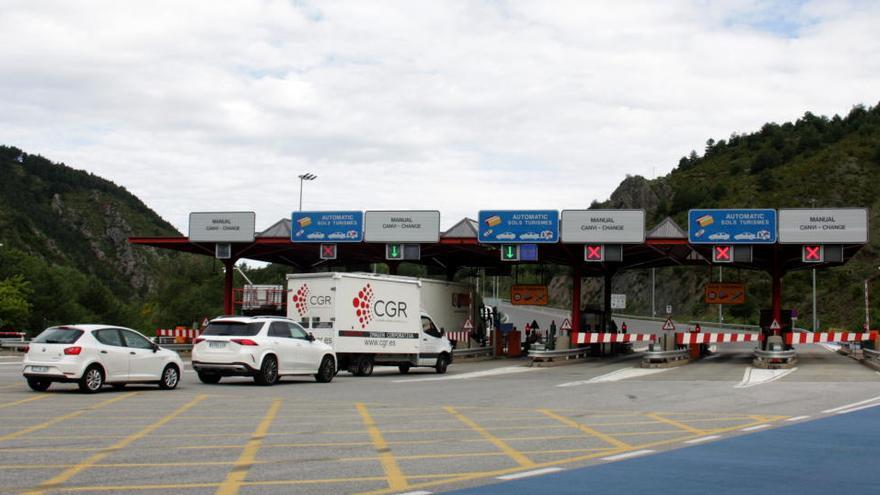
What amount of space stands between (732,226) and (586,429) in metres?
25.2

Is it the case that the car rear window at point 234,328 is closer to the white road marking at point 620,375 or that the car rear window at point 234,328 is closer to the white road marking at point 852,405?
the white road marking at point 620,375

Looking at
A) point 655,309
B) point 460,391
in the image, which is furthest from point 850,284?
point 460,391

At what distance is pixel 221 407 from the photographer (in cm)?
1730

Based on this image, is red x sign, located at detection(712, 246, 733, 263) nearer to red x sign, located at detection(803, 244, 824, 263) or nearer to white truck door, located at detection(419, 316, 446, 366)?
red x sign, located at detection(803, 244, 824, 263)

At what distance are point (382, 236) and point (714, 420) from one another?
26.3 m

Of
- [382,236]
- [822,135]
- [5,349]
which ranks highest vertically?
[822,135]

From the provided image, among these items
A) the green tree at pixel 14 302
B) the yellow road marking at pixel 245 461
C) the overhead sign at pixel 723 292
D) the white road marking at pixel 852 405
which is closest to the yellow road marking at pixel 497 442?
the yellow road marking at pixel 245 461

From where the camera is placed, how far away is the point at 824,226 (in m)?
36.8

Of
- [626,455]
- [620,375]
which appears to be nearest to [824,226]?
[620,375]

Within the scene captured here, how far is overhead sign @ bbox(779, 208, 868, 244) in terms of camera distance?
36.5 m

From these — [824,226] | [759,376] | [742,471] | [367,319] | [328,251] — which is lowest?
[759,376]

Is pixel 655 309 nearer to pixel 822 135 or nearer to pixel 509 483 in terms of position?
pixel 822 135

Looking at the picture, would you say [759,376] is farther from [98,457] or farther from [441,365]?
[98,457]

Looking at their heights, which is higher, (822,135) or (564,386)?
(822,135)
